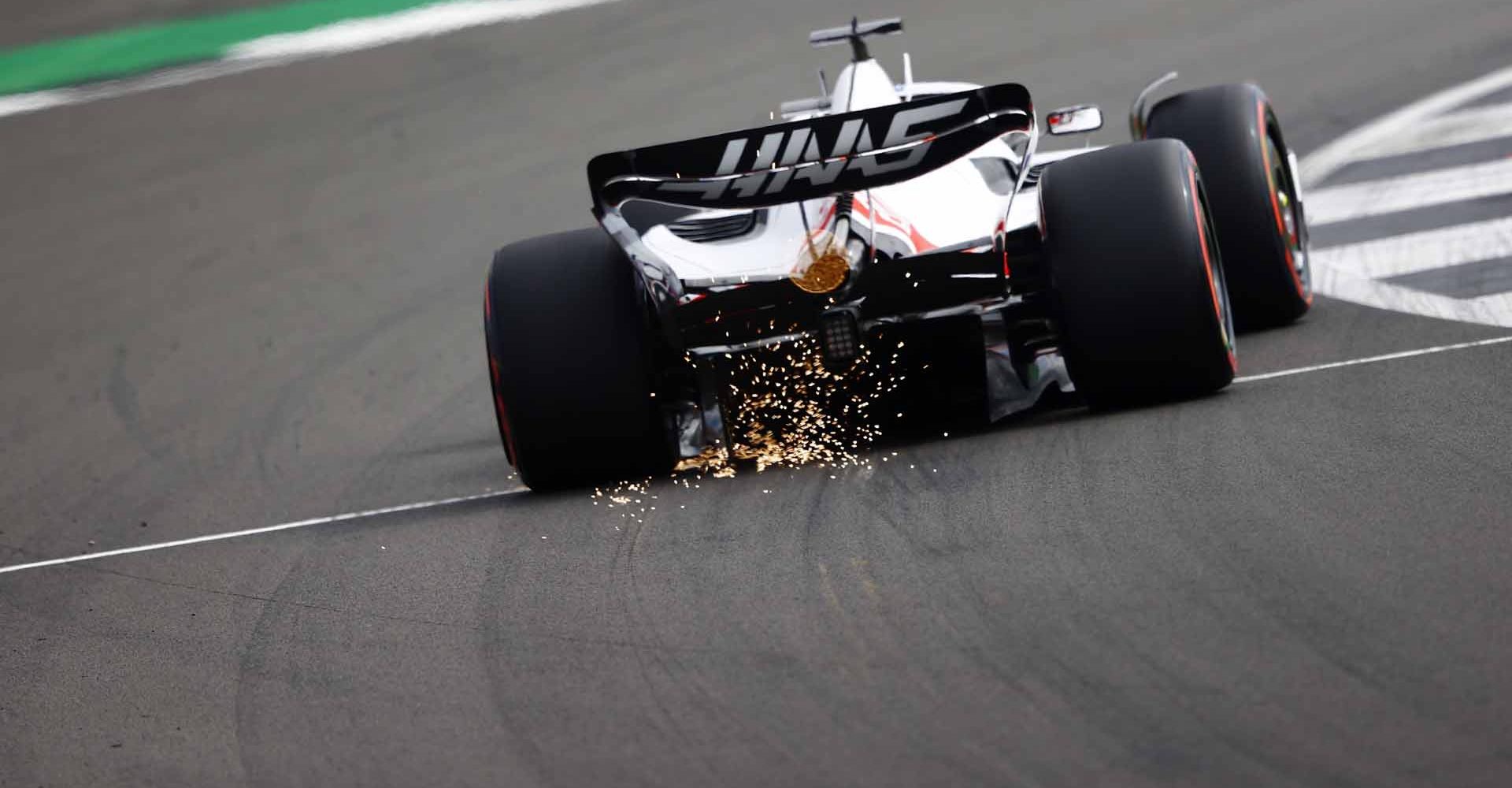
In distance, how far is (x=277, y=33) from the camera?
63.6 feet

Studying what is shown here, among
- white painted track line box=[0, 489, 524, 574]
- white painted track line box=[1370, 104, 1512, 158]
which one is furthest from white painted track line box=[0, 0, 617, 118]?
white painted track line box=[0, 489, 524, 574]

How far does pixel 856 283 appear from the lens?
6.47 m

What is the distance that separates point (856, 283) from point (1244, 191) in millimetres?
2476

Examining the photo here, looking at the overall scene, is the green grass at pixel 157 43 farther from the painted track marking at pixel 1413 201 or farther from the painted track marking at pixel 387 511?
the painted track marking at pixel 387 511

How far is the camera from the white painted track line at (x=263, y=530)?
7492 mm

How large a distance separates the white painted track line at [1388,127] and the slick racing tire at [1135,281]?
596 cm

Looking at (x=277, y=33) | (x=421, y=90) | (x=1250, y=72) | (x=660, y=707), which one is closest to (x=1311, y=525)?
(x=660, y=707)

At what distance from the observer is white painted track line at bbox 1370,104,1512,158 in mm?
12719

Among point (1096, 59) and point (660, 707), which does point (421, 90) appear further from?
point (660, 707)

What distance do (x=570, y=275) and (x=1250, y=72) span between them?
9.85m

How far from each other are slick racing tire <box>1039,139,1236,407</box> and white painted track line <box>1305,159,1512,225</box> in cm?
477

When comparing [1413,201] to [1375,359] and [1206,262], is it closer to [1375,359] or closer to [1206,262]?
[1375,359]

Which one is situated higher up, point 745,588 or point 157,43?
point 157,43

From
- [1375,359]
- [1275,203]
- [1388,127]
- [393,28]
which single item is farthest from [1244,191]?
[393,28]
